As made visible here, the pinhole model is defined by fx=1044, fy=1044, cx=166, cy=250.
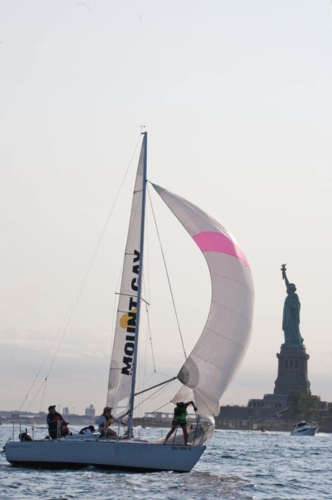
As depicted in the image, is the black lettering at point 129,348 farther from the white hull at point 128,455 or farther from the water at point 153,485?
the water at point 153,485

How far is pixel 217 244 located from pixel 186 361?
3567mm

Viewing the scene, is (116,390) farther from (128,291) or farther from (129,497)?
(129,497)

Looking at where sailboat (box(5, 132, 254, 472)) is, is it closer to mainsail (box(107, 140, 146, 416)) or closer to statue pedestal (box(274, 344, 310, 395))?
mainsail (box(107, 140, 146, 416))

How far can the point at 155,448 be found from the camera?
2855cm

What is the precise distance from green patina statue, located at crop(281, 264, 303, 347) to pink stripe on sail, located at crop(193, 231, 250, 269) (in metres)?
124

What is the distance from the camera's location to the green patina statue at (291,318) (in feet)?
504

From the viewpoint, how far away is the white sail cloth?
2977 centimetres

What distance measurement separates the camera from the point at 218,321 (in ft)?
98.2

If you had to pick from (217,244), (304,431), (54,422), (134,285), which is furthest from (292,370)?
(54,422)

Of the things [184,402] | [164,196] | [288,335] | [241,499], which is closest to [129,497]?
[241,499]

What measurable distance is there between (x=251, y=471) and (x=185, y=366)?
328 inches

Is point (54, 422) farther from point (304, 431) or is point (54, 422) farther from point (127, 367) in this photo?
point (304, 431)

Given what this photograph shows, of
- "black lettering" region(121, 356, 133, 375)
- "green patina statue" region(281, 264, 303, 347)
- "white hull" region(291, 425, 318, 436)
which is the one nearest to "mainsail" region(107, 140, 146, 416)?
"black lettering" region(121, 356, 133, 375)

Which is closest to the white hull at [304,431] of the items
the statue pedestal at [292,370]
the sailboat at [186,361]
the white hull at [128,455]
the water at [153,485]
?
the statue pedestal at [292,370]
